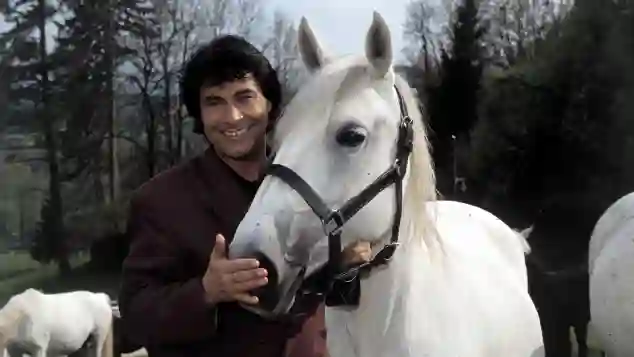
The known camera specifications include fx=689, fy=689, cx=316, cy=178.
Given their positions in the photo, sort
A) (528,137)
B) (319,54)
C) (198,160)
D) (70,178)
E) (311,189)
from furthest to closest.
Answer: (528,137) < (70,178) < (198,160) < (319,54) < (311,189)

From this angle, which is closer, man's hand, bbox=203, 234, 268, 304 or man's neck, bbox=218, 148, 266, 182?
man's hand, bbox=203, 234, 268, 304

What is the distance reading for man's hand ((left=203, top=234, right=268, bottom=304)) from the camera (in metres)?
0.95

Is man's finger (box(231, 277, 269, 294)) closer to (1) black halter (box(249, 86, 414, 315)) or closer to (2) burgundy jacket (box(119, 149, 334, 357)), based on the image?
(1) black halter (box(249, 86, 414, 315))

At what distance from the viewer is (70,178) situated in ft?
12.9

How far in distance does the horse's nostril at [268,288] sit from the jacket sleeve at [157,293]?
0.14 m

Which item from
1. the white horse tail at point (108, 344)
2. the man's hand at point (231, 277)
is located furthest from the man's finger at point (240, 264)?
the white horse tail at point (108, 344)

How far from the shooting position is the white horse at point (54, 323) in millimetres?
4066

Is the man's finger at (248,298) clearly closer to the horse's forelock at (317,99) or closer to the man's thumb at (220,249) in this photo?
the man's thumb at (220,249)

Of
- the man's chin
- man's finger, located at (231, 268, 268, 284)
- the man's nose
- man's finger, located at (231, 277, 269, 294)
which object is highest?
the man's nose

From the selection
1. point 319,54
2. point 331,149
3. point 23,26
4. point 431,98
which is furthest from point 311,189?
point 23,26

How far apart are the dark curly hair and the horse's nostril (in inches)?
14.6

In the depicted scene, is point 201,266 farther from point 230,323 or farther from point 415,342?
point 415,342

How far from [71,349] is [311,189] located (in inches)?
157

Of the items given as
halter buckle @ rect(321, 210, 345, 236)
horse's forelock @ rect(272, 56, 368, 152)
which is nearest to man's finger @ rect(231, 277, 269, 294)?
halter buckle @ rect(321, 210, 345, 236)
